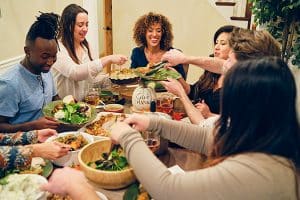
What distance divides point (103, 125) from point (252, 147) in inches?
40.2

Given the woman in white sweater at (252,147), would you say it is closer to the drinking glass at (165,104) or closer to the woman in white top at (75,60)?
the drinking glass at (165,104)

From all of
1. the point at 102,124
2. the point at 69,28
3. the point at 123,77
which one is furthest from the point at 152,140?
the point at 69,28

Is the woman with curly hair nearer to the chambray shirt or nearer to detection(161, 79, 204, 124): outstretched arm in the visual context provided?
detection(161, 79, 204, 124): outstretched arm

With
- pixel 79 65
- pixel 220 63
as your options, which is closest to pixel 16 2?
pixel 79 65

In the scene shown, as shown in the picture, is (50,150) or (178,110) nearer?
(50,150)

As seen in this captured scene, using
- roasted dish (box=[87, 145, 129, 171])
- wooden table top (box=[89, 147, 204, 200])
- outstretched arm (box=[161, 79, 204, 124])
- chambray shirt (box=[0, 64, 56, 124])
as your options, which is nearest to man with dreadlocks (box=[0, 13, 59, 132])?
chambray shirt (box=[0, 64, 56, 124])

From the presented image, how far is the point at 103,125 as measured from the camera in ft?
5.77

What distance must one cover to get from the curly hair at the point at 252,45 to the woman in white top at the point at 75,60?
1.12 meters

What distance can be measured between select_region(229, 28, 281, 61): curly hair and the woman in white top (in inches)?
43.9

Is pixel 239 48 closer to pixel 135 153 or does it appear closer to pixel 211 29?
pixel 135 153

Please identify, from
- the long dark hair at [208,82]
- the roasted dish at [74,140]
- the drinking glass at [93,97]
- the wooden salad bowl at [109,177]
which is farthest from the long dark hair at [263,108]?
the long dark hair at [208,82]

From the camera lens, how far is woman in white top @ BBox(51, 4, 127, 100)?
238 centimetres

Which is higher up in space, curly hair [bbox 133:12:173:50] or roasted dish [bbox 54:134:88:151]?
curly hair [bbox 133:12:173:50]

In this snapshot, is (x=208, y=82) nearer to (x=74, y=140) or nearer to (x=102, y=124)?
(x=102, y=124)
